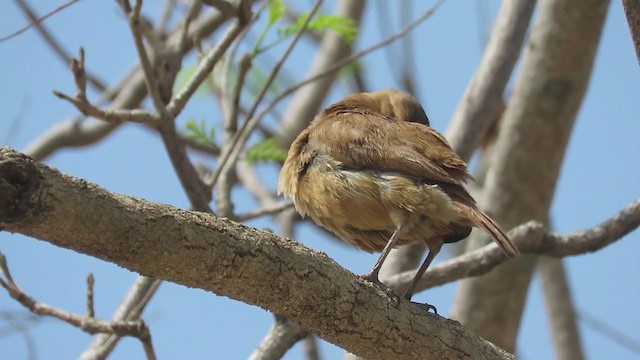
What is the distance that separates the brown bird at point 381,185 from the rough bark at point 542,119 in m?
2.33

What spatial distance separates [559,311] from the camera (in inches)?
347

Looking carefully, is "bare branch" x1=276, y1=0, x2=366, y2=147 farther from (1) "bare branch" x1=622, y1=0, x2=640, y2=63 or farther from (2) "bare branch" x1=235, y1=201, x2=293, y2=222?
(1) "bare branch" x1=622, y1=0, x2=640, y2=63

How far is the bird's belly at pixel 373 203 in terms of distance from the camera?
14.8 feet

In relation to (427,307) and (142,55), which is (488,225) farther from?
(142,55)

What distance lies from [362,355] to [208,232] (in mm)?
1035

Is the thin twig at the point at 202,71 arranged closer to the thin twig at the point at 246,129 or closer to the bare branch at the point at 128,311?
the thin twig at the point at 246,129

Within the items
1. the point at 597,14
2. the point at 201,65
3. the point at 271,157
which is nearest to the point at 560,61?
the point at 597,14

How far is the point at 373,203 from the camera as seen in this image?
180 inches

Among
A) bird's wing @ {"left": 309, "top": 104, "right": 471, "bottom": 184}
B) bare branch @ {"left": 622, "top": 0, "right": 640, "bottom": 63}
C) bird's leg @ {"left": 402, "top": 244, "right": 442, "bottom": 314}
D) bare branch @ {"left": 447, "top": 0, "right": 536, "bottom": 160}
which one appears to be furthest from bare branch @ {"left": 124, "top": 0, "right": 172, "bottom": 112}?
bare branch @ {"left": 622, "top": 0, "right": 640, "bottom": 63}

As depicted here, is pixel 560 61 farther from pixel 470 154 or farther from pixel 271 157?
pixel 271 157

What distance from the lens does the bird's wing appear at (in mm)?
4566

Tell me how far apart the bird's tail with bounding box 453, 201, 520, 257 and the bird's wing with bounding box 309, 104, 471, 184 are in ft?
0.55

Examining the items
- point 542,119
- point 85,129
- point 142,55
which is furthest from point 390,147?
point 85,129

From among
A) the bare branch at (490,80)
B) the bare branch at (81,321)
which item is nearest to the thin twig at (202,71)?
the bare branch at (81,321)
